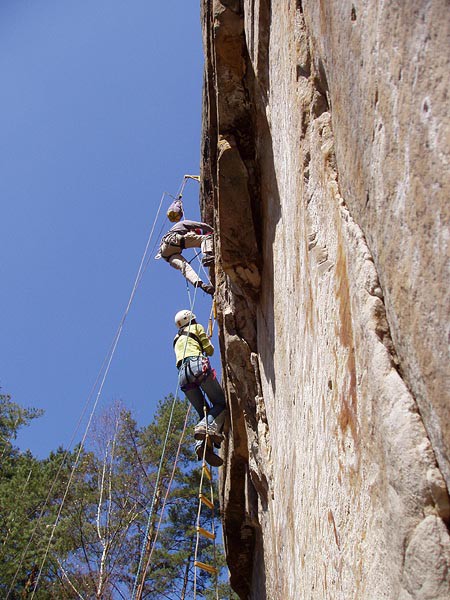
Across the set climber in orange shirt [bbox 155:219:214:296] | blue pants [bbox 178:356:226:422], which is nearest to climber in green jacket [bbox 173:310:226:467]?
blue pants [bbox 178:356:226:422]

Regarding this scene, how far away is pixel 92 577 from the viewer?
13.5 meters

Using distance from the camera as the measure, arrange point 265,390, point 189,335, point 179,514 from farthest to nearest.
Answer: point 179,514 → point 189,335 → point 265,390

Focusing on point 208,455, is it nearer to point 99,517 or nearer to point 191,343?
point 191,343

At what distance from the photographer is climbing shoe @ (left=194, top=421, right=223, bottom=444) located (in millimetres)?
8047

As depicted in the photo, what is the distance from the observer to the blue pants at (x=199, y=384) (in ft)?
27.7

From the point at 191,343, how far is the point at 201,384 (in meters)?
0.61

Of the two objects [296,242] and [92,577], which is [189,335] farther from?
[92,577]

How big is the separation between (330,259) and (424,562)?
191cm

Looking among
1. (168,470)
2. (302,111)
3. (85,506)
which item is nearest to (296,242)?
(302,111)

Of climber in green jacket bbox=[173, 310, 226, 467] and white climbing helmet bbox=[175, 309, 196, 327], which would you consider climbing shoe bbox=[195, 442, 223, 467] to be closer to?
climber in green jacket bbox=[173, 310, 226, 467]

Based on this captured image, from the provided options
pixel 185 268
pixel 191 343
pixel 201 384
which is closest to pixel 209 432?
pixel 201 384

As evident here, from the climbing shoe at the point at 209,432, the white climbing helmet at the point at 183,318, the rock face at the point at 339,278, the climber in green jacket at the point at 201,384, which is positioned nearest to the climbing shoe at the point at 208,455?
the climber in green jacket at the point at 201,384

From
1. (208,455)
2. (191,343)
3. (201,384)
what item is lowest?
(208,455)

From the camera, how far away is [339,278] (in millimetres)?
3650
